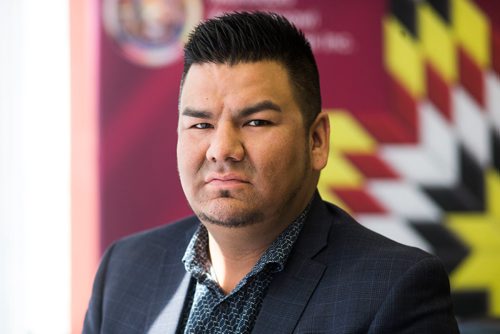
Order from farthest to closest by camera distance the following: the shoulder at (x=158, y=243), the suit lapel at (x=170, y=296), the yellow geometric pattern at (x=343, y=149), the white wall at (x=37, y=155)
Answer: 1. the yellow geometric pattern at (x=343, y=149)
2. the white wall at (x=37, y=155)
3. the shoulder at (x=158, y=243)
4. the suit lapel at (x=170, y=296)

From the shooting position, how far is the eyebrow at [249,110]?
136 centimetres

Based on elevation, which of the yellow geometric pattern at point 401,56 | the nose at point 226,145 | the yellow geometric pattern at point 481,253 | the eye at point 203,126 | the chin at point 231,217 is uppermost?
the yellow geometric pattern at point 401,56

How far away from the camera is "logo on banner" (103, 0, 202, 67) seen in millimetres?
2719

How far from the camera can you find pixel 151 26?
2.74 meters

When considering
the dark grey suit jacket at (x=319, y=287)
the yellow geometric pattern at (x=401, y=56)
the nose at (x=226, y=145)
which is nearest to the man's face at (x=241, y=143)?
the nose at (x=226, y=145)

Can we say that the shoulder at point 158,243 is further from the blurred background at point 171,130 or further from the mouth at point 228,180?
the blurred background at point 171,130

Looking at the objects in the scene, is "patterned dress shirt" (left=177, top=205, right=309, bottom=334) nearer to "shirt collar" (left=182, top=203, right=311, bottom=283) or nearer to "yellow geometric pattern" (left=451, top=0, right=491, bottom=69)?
"shirt collar" (left=182, top=203, right=311, bottom=283)

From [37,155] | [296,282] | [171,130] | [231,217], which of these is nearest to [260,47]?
[231,217]

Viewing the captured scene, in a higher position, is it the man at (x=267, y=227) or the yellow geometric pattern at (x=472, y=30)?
the yellow geometric pattern at (x=472, y=30)

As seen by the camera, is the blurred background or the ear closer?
the ear

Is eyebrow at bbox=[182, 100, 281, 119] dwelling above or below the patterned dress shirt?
above

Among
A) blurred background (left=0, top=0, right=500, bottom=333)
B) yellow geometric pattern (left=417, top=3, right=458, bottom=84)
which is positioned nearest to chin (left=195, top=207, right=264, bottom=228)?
blurred background (left=0, top=0, right=500, bottom=333)

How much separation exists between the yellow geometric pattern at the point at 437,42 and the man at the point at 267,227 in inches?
56.9

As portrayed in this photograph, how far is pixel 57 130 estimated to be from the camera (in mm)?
2662
